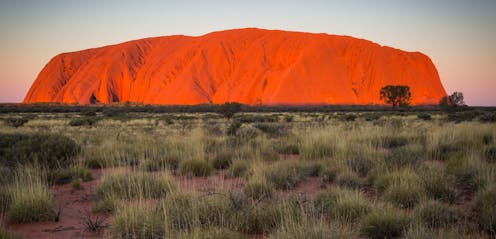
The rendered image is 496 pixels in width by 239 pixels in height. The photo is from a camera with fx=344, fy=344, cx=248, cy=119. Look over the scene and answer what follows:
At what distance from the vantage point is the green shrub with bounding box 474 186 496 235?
346 cm

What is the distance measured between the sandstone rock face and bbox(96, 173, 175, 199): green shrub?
3040 inches

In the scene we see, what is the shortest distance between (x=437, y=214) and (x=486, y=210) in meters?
0.51

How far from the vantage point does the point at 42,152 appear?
24.6 ft

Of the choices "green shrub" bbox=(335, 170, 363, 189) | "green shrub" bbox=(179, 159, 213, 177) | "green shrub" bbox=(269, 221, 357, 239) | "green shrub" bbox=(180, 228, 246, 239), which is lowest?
"green shrub" bbox=(179, 159, 213, 177)

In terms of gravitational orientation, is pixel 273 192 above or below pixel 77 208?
above

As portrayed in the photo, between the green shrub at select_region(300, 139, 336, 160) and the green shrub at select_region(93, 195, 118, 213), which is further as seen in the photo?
the green shrub at select_region(300, 139, 336, 160)

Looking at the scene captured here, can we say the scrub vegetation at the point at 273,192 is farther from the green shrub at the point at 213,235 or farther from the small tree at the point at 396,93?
the small tree at the point at 396,93

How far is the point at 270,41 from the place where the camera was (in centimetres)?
10075

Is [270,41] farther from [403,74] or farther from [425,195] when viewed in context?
[425,195]

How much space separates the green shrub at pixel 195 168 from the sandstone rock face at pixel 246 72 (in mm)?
75501

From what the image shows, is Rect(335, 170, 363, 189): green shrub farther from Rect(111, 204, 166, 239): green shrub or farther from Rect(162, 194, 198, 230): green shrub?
Rect(111, 204, 166, 239): green shrub

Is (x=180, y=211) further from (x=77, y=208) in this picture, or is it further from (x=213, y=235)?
(x=77, y=208)

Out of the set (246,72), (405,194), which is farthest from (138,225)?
(246,72)

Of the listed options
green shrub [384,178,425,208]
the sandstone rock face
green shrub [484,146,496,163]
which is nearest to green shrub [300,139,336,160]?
green shrub [484,146,496,163]
